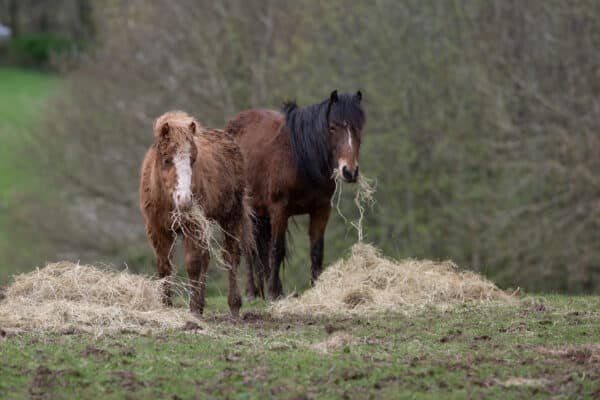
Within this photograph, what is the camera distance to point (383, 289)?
1103cm

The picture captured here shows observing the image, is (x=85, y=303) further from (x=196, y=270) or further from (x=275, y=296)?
(x=275, y=296)

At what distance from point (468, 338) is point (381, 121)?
14.6m

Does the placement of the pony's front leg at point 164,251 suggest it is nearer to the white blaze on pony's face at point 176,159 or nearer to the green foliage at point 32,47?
the white blaze on pony's face at point 176,159

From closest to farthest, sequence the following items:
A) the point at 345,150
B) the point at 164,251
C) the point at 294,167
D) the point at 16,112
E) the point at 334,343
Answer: the point at 334,343, the point at 164,251, the point at 345,150, the point at 294,167, the point at 16,112

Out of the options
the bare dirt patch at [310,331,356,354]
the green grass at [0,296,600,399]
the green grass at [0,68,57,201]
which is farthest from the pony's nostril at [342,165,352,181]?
the green grass at [0,68,57,201]

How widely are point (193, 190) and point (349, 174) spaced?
92.1 inches

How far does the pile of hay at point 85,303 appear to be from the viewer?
859cm

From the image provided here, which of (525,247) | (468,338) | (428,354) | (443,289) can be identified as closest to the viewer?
(428,354)

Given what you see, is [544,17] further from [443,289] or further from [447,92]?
[443,289]

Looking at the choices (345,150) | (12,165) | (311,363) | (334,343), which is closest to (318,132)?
(345,150)

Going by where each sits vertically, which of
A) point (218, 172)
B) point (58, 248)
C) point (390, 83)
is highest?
point (390, 83)

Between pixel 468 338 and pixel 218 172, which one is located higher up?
pixel 218 172

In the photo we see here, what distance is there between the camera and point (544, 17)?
2162cm

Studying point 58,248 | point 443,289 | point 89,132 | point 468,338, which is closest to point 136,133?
point 89,132
